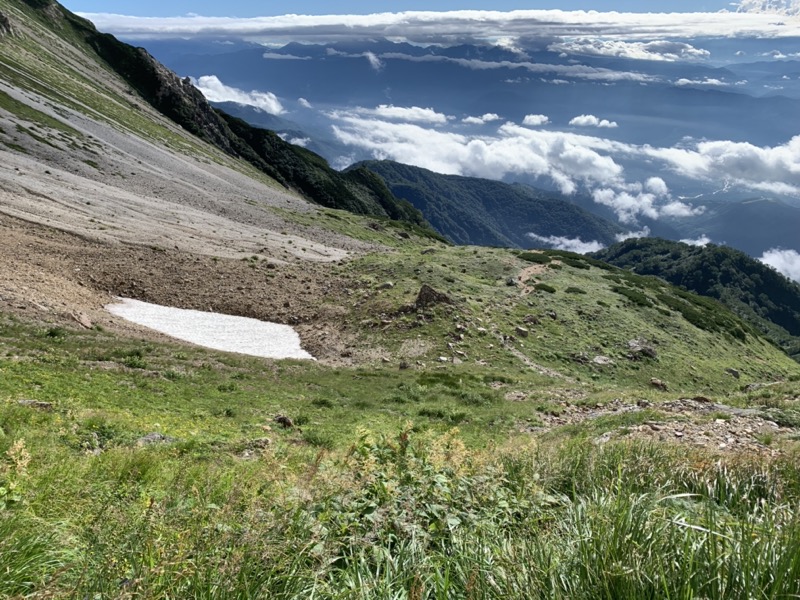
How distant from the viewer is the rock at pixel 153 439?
35.4 feet

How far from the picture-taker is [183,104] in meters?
155

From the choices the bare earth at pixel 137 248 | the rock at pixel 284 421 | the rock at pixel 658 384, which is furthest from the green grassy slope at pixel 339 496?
the rock at pixel 658 384

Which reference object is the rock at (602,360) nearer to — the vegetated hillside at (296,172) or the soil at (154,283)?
the soil at (154,283)

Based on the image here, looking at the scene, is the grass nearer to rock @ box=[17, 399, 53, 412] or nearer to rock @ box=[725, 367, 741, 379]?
rock @ box=[17, 399, 53, 412]

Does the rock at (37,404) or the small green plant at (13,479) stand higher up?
the small green plant at (13,479)

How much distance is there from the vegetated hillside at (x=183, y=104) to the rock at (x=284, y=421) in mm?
152343

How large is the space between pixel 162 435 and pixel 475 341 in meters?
24.9

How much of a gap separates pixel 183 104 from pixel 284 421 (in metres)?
169

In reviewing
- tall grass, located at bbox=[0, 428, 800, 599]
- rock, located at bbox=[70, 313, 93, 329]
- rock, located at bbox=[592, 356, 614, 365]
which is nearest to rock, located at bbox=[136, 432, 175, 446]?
tall grass, located at bbox=[0, 428, 800, 599]

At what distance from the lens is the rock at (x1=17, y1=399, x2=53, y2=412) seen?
11.8 metres

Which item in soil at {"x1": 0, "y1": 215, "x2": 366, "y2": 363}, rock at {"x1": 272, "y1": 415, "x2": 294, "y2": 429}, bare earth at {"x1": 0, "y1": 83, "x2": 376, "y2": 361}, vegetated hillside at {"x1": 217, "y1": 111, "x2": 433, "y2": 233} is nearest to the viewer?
rock at {"x1": 272, "y1": 415, "x2": 294, "y2": 429}

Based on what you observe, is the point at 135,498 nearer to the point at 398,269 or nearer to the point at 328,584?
the point at 328,584

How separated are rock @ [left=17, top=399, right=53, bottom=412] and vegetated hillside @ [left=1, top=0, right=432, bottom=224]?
507 ft

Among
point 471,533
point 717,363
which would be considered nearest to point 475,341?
point 717,363
